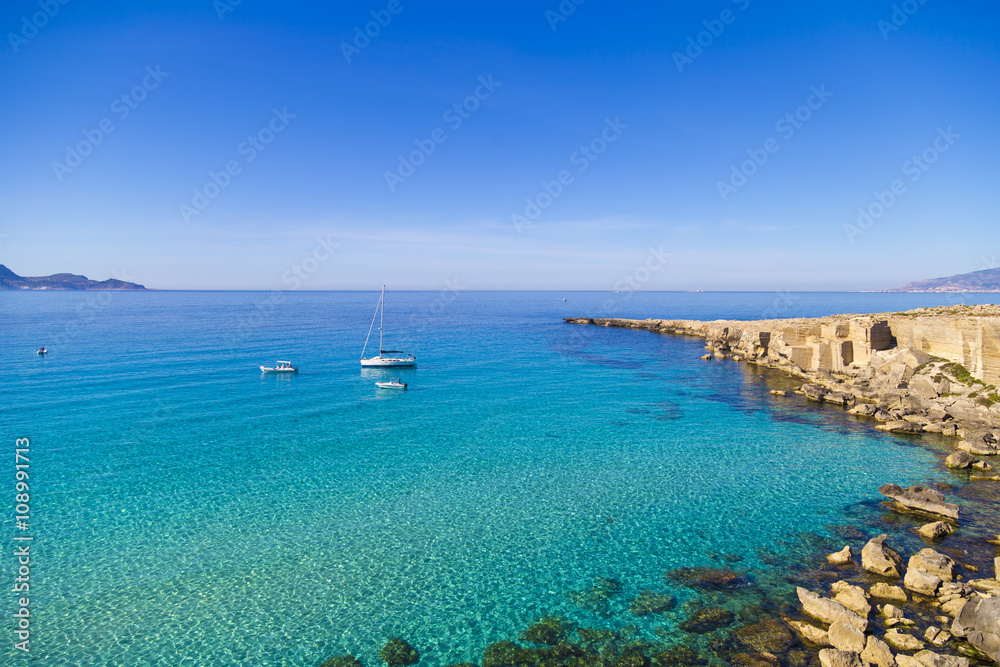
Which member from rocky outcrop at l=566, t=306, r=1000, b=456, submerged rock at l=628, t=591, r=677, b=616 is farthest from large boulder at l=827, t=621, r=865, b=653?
rocky outcrop at l=566, t=306, r=1000, b=456

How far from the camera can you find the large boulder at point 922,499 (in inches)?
711

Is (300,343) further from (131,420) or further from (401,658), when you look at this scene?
(401,658)

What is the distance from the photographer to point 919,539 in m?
16.6

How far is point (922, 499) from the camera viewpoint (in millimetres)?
18703

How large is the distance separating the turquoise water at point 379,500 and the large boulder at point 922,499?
1.07 m

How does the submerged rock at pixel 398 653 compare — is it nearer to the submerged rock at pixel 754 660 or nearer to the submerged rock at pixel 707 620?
the submerged rock at pixel 707 620

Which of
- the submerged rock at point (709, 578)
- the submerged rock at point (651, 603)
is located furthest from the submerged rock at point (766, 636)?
the submerged rock at point (651, 603)

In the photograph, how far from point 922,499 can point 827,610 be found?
34.2 ft

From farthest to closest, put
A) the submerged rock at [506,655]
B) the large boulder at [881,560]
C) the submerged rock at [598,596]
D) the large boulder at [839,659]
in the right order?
1. the large boulder at [881,560]
2. the submerged rock at [598,596]
3. the submerged rock at [506,655]
4. the large boulder at [839,659]

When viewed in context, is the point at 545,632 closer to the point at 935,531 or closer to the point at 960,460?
the point at 935,531

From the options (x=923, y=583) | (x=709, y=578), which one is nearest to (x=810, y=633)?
(x=709, y=578)

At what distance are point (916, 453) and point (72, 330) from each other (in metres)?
105

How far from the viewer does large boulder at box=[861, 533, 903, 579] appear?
46.9 ft

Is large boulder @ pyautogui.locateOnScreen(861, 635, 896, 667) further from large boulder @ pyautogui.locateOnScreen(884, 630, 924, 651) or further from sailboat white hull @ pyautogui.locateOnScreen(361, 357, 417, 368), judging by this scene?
sailboat white hull @ pyautogui.locateOnScreen(361, 357, 417, 368)
